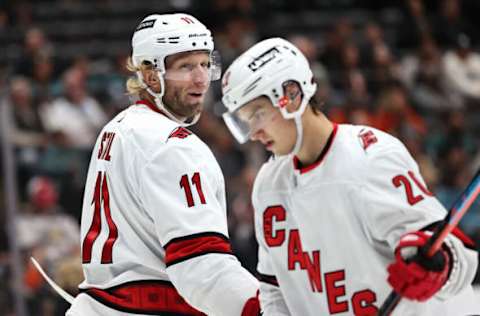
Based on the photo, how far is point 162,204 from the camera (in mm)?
3191

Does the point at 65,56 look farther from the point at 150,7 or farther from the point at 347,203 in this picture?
the point at 347,203

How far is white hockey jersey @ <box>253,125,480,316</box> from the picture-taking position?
9.52ft

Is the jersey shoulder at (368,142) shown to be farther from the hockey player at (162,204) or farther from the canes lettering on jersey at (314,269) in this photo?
the hockey player at (162,204)

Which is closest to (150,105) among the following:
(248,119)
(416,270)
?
(248,119)

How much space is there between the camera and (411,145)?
780cm

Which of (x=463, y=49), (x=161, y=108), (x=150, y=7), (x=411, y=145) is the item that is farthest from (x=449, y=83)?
(x=161, y=108)

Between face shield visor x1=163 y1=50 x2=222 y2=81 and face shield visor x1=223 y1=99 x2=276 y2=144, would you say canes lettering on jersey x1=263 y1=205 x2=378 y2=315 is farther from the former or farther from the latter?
face shield visor x1=163 y1=50 x2=222 y2=81

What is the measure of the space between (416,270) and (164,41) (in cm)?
124

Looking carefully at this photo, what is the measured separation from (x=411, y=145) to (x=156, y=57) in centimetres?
460

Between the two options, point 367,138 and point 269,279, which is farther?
point 269,279

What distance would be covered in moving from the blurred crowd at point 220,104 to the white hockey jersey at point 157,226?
254cm

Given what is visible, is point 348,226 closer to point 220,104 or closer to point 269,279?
point 269,279

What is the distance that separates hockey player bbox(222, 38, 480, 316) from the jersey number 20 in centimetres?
50

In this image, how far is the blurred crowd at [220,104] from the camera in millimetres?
6547
